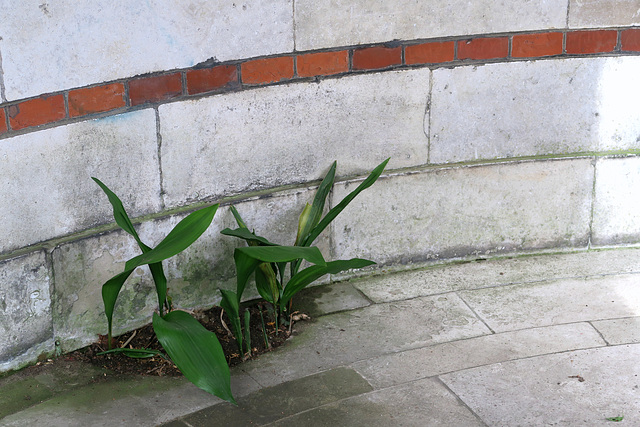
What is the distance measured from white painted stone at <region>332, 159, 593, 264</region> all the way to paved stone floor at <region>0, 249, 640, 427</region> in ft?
0.59

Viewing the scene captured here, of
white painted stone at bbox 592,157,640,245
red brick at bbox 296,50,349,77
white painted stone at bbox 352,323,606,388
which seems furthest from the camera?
white painted stone at bbox 592,157,640,245

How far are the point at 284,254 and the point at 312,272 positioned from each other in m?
0.39

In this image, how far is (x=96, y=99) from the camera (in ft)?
9.30

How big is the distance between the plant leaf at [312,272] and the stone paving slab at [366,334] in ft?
0.59

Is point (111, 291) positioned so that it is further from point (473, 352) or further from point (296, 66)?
point (473, 352)

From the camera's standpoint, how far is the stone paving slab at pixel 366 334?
2.92m

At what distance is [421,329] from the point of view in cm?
318

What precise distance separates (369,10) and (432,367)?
1.54 meters

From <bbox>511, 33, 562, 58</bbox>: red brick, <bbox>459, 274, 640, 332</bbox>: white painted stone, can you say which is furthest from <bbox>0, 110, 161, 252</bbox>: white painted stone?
<bbox>511, 33, 562, 58</bbox>: red brick

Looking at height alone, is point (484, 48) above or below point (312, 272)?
above

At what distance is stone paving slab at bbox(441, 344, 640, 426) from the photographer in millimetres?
2602

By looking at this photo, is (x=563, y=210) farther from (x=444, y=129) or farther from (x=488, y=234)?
(x=444, y=129)

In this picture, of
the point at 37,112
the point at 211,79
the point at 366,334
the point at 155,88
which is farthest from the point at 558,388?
the point at 37,112

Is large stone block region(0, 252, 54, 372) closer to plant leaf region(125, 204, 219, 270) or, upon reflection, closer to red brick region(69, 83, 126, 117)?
plant leaf region(125, 204, 219, 270)
